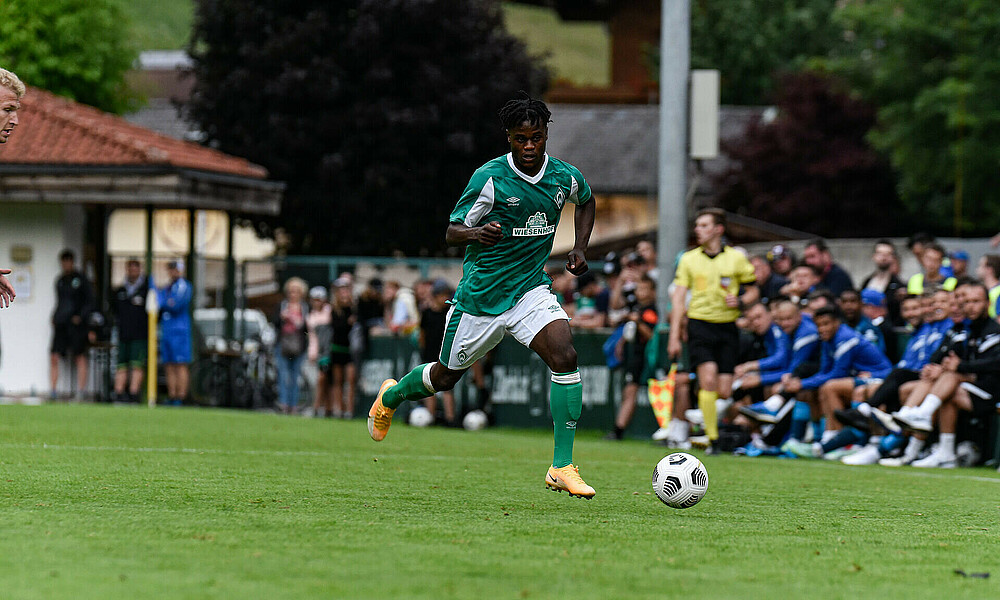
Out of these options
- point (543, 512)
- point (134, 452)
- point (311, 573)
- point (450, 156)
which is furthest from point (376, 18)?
point (311, 573)

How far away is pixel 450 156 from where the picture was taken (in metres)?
36.8

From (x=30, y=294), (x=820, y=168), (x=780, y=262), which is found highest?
(x=820, y=168)

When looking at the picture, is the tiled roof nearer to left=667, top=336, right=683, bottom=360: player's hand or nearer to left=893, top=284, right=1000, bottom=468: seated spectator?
left=667, top=336, right=683, bottom=360: player's hand

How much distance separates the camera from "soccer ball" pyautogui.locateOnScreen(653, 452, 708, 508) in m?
8.33

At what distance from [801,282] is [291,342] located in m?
9.13

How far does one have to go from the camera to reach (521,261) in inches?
359

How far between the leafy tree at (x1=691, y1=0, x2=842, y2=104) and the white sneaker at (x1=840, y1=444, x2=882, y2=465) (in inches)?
2139

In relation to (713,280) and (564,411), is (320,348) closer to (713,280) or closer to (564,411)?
(713,280)

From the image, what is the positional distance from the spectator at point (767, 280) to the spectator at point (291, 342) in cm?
777

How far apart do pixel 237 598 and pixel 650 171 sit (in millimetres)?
49405

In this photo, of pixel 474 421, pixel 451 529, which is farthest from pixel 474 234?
pixel 474 421

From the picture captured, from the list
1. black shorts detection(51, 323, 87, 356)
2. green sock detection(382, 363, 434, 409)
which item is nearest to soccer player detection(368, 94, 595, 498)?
green sock detection(382, 363, 434, 409)

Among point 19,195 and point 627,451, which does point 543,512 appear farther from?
point 19,195

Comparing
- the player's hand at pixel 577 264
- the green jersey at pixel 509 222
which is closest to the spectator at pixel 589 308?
the green jersey at pixel 509 222
